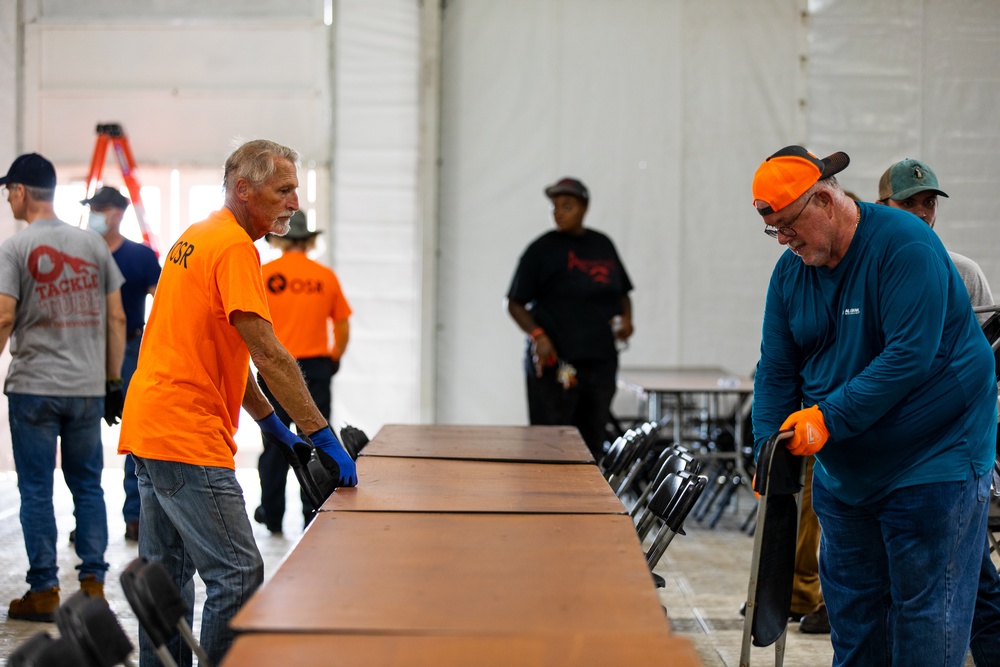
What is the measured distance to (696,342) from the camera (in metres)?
7.80

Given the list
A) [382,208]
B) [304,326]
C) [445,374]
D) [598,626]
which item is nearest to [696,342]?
[445,374]

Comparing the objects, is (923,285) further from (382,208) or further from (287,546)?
(382,208)

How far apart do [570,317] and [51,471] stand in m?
2.68

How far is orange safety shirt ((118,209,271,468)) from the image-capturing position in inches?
96.2

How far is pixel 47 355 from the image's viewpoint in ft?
12.8

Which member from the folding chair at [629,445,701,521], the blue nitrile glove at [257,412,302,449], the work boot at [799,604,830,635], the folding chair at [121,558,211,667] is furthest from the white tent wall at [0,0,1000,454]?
the folding chair at [121,558,211,667]

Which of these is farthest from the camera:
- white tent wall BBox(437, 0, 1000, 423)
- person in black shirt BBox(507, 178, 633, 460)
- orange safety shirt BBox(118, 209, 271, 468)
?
white tent wall BBox(437, 0, 1000, 423)

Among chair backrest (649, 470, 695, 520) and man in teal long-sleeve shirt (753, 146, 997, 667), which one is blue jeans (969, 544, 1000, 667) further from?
chair backrest (649, 470, 695, 520)

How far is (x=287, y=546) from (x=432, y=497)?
2707 millimetres

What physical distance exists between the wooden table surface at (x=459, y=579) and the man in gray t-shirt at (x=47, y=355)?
6.59 feet

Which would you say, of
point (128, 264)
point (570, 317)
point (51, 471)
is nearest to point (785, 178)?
point (51, 471)

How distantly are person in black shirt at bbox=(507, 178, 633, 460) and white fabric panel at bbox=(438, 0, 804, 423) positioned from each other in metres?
2.07

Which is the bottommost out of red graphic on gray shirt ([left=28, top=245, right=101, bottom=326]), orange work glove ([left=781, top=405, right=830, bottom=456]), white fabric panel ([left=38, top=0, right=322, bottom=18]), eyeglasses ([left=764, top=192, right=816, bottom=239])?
orange work glove ([left=781, top=405, right=830, bottom=456])

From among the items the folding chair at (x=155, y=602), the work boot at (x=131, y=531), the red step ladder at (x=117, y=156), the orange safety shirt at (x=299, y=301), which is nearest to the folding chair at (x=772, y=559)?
the folding chair at (x=155, y=602)
